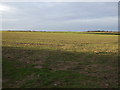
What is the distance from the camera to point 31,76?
9539 mm

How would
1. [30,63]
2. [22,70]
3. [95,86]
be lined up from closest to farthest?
[95,86]
[22,70]
[30,63]

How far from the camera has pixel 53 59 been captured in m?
12.7

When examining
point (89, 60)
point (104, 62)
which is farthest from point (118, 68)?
point (89, 60)

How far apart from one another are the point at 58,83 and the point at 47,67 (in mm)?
2654

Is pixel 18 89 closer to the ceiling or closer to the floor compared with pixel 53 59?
closer to the floor

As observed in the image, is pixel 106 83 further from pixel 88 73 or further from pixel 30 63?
pixel 30 63

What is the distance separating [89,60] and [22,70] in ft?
15.5

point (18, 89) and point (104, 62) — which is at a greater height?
point (104, 62)

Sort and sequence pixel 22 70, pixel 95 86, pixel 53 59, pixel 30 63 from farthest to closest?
pixel 53 59, pixel 30 63, pixel 22 70, pixel 95 86

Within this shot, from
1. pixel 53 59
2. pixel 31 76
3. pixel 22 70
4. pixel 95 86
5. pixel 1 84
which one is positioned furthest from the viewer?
pixel 53 59

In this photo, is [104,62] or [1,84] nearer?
[1,84]

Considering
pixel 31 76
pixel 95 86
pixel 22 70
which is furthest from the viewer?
pixel 22 70

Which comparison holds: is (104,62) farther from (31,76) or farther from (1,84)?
(1,84)

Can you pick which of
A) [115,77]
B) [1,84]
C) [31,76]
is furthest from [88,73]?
[1,84]
